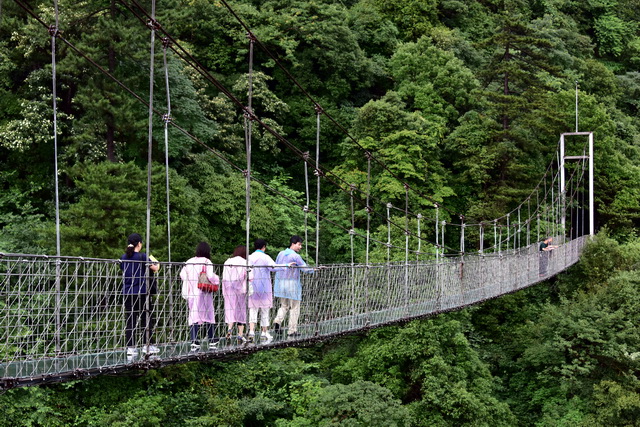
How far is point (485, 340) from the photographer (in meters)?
16.6

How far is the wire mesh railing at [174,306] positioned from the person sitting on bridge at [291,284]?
9 cm

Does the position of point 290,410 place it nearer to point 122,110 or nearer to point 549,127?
point 122,110

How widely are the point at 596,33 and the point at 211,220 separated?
1761 cm

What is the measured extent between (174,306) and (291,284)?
95 cm

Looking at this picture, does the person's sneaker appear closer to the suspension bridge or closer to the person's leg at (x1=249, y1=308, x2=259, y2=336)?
the suspension bridge

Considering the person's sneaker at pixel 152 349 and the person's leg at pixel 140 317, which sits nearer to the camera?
the person's sneaker at pixel 152 349

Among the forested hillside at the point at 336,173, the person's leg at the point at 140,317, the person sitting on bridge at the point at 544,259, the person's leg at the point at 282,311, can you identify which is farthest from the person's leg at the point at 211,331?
the person sitting on bridge at the point at 544,259

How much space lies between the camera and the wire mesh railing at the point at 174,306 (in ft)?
14.1

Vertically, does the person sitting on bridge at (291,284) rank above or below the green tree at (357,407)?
above

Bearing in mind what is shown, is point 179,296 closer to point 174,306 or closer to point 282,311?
point 282,311

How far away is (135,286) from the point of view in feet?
15.0

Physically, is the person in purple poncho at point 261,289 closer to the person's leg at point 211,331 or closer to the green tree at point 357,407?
the person's leg at point 211,331

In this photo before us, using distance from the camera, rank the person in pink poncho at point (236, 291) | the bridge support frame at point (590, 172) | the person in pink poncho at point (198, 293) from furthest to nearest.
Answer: the bridge support frame at point (590, 172) < the person in pink poncho at point (236, 291) < the person in pink poncho at point (198, 293)

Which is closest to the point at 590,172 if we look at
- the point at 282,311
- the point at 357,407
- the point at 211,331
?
the point at 357,407
